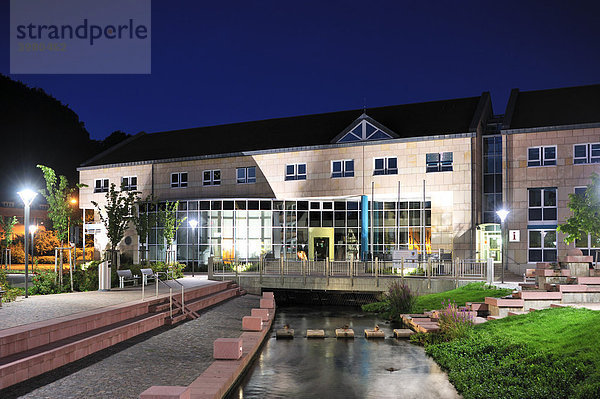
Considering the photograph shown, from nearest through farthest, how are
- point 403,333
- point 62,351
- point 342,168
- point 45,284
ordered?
point 62,351 < point 403,333 < point 45,284 < point 342,168

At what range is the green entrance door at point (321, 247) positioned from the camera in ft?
141

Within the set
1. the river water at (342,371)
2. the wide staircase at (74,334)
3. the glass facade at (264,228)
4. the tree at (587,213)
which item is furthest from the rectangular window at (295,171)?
the wide staircase at (74,334)

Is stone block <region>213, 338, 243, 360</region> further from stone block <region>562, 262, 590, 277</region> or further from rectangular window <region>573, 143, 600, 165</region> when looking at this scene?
rectangular window <region>573, 143, 600, 165</region>

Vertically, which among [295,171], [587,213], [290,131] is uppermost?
[290,131]

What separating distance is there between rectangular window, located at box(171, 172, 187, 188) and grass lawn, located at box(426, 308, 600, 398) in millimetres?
34072

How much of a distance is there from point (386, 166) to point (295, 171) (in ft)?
22.8

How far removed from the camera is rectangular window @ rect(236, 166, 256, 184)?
45219mm

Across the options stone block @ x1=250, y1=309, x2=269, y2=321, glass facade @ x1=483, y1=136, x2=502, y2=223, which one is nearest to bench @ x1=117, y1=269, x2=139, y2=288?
stone block @ x1=250, y1=309, x2=269, y2=321

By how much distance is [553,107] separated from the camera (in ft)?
127

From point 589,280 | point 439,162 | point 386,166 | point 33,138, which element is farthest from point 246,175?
point 33,138

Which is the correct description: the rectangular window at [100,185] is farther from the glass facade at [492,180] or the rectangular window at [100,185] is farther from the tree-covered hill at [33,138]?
the glass facade at [492,180]

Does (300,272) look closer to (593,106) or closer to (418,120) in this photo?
(418,120)

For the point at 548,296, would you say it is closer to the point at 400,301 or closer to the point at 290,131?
the point at 400,301

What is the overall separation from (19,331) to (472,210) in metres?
29.6
